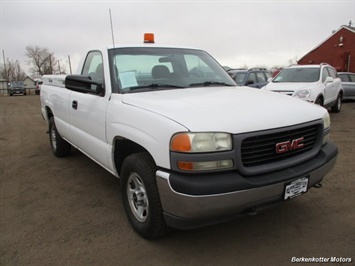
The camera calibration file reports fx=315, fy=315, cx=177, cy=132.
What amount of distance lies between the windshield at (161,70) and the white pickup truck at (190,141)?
1cm

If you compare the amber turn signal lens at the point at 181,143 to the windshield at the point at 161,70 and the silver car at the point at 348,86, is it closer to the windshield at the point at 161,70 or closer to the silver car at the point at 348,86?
the windshield at the point at 161,70

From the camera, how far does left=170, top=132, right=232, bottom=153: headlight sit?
2287mm

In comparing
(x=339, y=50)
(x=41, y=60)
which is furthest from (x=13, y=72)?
(x=339, y=50)

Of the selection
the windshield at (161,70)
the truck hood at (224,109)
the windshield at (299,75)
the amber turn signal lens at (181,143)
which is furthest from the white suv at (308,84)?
the amber turn signal lens at (181,143)

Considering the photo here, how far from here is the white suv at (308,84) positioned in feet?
29.2

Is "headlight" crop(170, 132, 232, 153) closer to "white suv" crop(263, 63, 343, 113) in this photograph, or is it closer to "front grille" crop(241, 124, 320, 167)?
"front grille" crop(241, 124, 320, 167)

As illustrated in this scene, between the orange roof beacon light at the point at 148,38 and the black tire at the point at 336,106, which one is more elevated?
the orange roof beacon light at the point at 148,38

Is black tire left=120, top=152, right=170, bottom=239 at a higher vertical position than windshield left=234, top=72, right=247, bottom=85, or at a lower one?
lower

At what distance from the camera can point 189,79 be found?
12.3 ft

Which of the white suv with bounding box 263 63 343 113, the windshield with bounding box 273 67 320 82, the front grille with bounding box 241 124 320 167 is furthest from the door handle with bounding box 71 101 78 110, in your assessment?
the windshield with bounding box 273 67 320 82

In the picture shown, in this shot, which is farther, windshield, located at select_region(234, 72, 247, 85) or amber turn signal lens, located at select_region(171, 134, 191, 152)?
windshield, located at select_region(234, 72, 247, 85)

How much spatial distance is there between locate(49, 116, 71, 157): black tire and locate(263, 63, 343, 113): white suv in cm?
626

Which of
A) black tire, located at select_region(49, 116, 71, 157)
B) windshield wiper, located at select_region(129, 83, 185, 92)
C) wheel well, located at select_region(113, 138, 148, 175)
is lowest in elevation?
black tire, located at select_region(49, 116, 71, 157)

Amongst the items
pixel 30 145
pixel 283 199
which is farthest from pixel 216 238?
pixel 30 145
